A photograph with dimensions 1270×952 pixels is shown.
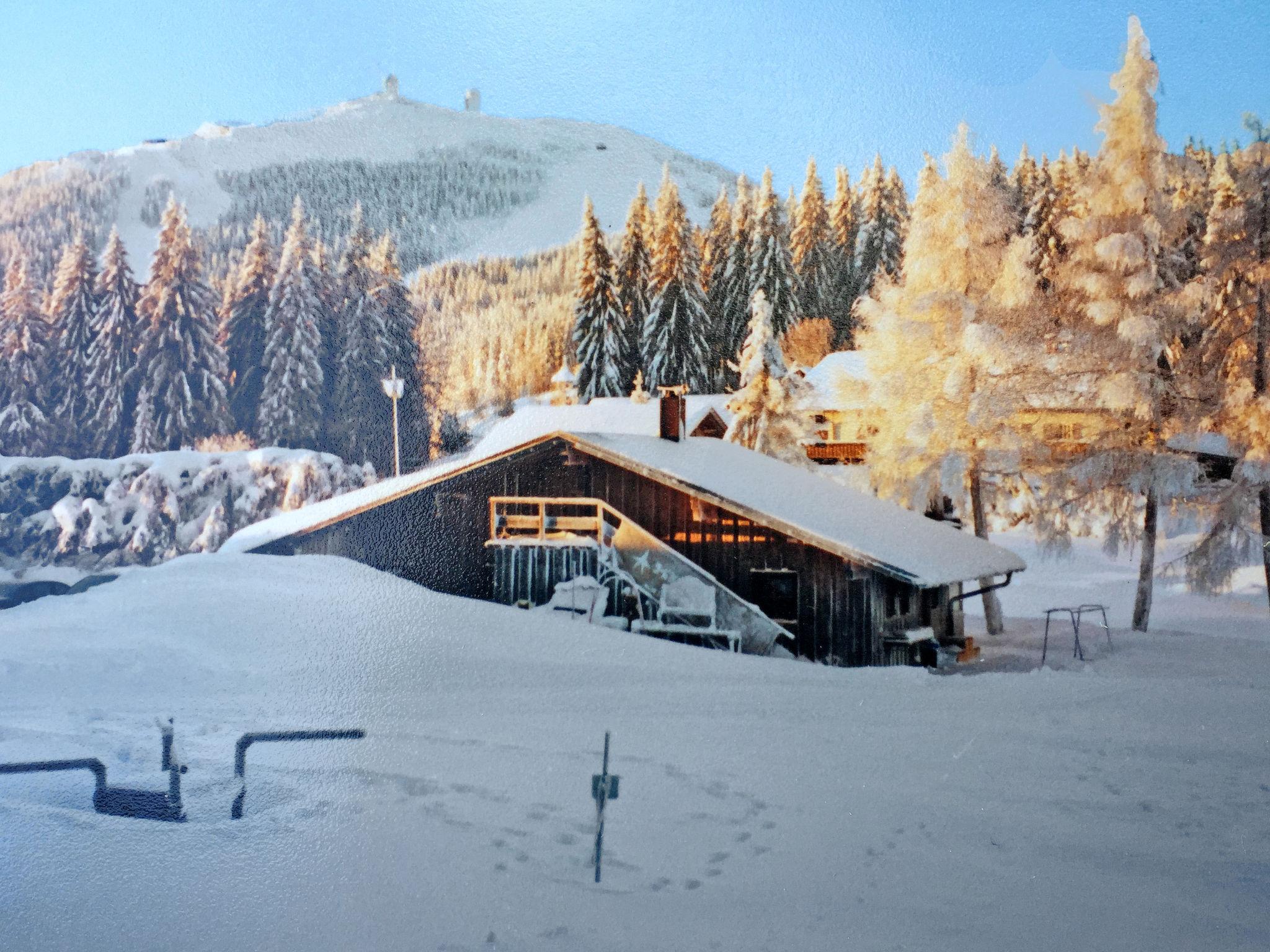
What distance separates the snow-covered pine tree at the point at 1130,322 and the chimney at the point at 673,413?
2967 mm

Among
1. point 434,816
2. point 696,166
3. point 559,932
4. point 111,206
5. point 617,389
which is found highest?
point 696,166

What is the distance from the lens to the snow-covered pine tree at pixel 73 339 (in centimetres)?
424

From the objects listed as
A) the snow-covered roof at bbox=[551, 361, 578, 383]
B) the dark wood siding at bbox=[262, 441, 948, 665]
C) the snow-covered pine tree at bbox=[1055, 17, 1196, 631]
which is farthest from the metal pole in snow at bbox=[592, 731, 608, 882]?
the snow-covered pine tree at bbox=[1055, 17, 1196, 631]

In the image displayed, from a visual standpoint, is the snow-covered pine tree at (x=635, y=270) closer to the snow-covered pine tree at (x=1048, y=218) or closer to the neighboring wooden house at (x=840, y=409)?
the snow-covered pine tree at (x=1048, y=218)

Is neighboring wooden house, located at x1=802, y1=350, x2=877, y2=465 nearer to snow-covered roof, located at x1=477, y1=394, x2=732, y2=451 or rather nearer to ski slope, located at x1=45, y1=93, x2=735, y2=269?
snow-covered roof, located at x1=477, y1=394, x2=732, y2=451

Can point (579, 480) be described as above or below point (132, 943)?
above

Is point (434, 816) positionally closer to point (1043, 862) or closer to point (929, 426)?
point (1043, 862)

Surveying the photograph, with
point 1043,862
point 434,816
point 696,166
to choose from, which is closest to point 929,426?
point 696,166

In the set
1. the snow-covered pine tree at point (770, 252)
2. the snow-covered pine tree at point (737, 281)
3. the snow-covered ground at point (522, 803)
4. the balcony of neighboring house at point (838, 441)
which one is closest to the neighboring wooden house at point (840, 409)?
the balcony of neighboring house at point (838, 441)

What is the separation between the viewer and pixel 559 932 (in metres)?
3.63

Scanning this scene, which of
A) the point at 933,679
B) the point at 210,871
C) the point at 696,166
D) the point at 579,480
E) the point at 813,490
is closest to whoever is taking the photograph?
the point at 210,871

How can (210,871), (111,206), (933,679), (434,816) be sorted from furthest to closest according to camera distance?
(933,679), (111,206), (434,816), (210,871)

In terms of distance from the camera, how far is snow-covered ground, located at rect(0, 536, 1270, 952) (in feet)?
12.1

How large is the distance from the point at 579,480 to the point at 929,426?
3.93 m
